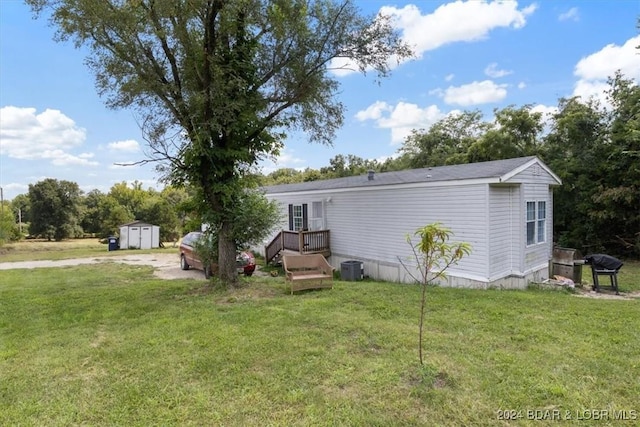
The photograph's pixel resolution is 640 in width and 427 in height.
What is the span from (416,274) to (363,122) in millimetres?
17511

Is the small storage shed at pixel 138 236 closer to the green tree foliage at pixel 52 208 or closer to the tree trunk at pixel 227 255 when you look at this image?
the green tree foliage at pixel 52 208

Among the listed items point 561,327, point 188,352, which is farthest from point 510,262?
point 188,352

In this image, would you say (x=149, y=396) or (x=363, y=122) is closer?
(x=149, y=396)

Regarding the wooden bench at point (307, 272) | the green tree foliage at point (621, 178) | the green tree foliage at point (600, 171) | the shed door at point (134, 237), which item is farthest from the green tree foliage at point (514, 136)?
the shed door at point (134, 237)

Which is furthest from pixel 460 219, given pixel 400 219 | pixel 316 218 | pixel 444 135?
pixel 444 135

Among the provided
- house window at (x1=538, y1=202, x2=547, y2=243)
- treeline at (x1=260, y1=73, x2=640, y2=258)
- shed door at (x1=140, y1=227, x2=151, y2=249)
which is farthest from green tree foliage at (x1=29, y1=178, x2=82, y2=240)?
house window at (x1=538, y1=202, x2=547, y2=243)

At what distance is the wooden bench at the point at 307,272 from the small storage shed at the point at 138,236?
65.9 feet

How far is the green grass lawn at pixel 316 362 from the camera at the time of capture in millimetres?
3178

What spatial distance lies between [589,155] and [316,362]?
19825 millimetres

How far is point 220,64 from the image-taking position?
773 centimetres

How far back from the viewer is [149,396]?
3.50 metres

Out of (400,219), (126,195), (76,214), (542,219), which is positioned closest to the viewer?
(542,219)

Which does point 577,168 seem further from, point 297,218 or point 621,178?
point 297,218

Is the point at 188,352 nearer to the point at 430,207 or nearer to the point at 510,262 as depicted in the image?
the point at 430,207
